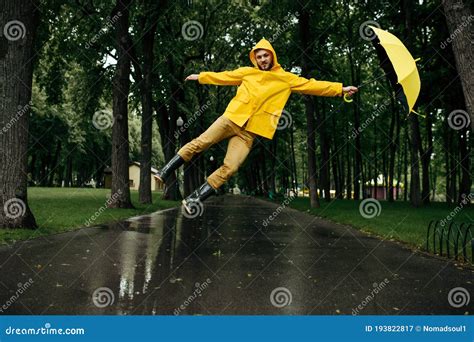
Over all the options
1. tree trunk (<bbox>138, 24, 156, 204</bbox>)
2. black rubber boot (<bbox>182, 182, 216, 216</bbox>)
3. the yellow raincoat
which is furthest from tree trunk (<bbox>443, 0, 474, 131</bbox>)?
tree trunk (<bbox>138, 24, 156, 204</bbox>)

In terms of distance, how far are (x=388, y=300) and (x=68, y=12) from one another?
766 inches

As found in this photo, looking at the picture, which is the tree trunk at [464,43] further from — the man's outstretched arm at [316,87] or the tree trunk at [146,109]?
the tree trunk at [146,109]

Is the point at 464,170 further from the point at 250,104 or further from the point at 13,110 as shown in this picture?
the point at 13,110

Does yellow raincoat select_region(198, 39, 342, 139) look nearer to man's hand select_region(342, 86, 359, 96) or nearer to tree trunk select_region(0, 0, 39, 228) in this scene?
man's hand select_region(342, 86, 359, 96)

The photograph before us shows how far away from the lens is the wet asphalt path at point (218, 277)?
4.66m

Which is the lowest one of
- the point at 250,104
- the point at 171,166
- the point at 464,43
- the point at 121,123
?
the point at 171,166

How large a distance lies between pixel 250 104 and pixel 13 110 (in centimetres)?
615

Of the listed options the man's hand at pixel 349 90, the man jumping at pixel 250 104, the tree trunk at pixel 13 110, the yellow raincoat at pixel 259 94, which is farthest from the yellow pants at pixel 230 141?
the tree trunk at pixel 13 110

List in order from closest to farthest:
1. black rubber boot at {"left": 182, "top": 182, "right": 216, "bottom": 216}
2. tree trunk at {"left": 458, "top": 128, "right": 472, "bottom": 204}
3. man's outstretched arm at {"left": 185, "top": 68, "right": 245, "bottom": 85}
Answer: man's outstretched arm at {"left": 185, "top": 68, "right": 245, "bottom": 85}, black rubber boot at {"left": 182, "top": 182, "right": 216, "bottom": 216}, tree trunk at {"left": 458, "top": 128, "right": 472, "bottom": 204}

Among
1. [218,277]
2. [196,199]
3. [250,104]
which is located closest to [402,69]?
[250,104]

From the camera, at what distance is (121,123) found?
17812mm

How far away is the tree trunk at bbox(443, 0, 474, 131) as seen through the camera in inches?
294

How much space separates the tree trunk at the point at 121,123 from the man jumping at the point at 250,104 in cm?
1207

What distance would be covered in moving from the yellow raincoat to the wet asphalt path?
2.03 metres
